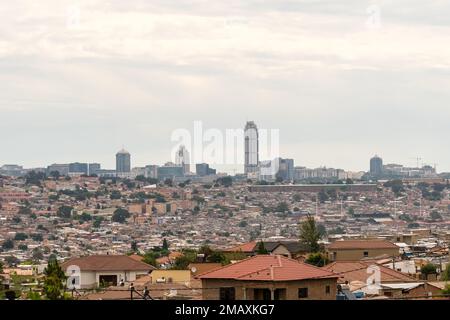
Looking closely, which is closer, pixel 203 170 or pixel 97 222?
pixel 97 222

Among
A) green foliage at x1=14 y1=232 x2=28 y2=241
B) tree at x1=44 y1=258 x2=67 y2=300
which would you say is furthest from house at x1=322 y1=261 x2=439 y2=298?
green foliage at x1=14 y1=232 x2=28 y2=241

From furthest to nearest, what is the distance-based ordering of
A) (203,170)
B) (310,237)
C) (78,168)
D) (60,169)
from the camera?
(60,169) → (78,168) → (203,170) → (310,237)

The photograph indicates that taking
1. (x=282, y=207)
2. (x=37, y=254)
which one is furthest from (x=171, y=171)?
(x=37, y=254)

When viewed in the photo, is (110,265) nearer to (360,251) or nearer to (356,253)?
(356,253)

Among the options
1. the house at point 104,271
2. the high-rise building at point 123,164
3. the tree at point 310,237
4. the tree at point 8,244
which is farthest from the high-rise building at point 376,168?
the house at point 104,271

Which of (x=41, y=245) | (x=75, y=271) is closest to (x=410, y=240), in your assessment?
(x=75, y=271)
